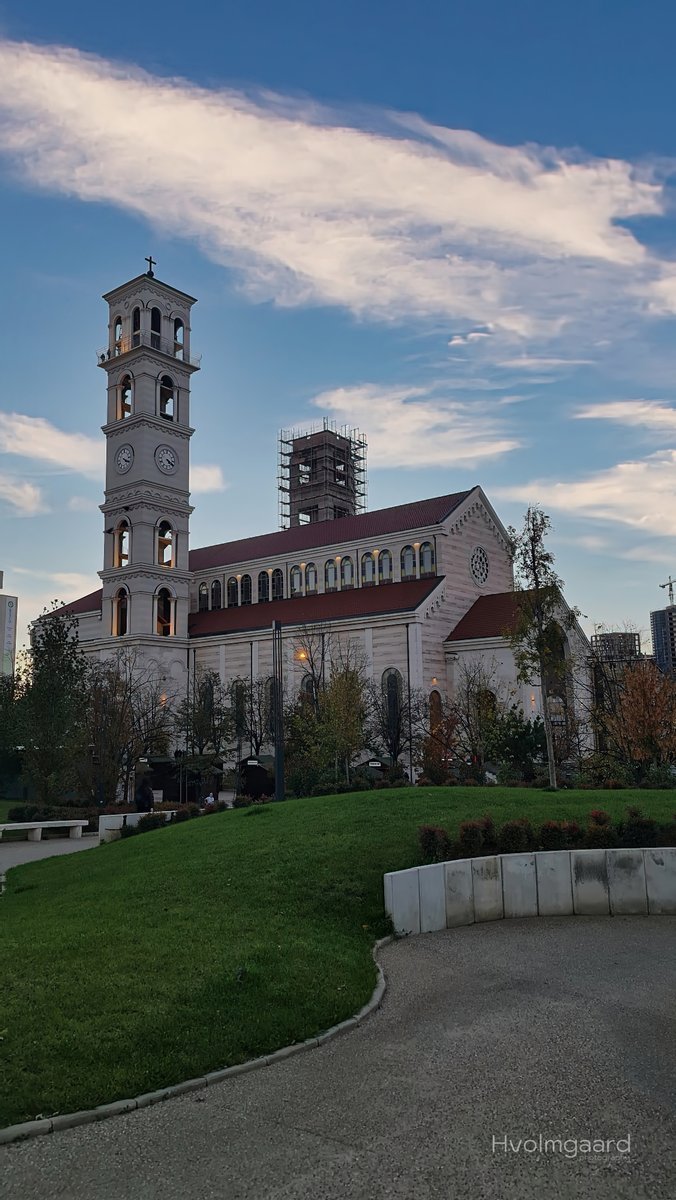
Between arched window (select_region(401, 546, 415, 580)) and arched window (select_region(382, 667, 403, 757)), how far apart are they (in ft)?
29.6

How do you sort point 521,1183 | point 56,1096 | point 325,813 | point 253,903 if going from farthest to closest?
point 325,813 → point 253,903 → point 56,1096 → point 521,1183

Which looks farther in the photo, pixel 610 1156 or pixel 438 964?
pixel 438 964

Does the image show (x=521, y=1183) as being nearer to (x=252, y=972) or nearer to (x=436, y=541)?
(x=252, y=972)

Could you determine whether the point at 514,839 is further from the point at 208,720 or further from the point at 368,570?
the point at 368,570

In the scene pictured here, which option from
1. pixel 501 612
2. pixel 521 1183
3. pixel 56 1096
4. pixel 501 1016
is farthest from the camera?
pixel 501 612

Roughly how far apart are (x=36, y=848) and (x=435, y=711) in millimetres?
27921

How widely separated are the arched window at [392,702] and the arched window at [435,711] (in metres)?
2.27

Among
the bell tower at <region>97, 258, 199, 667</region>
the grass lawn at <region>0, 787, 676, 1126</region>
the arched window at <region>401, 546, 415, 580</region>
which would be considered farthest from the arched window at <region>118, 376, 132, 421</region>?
the grass lawn at <region>0, 787, 676, 1126</region>

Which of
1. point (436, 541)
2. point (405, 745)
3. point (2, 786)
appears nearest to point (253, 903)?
point (405, 745)

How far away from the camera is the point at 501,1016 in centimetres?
1002

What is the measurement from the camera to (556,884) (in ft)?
50.7

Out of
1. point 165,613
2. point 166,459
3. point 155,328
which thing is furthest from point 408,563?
point 155,328

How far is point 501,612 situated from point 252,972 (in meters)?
48.9

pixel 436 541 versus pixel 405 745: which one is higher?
pixel 436 541
